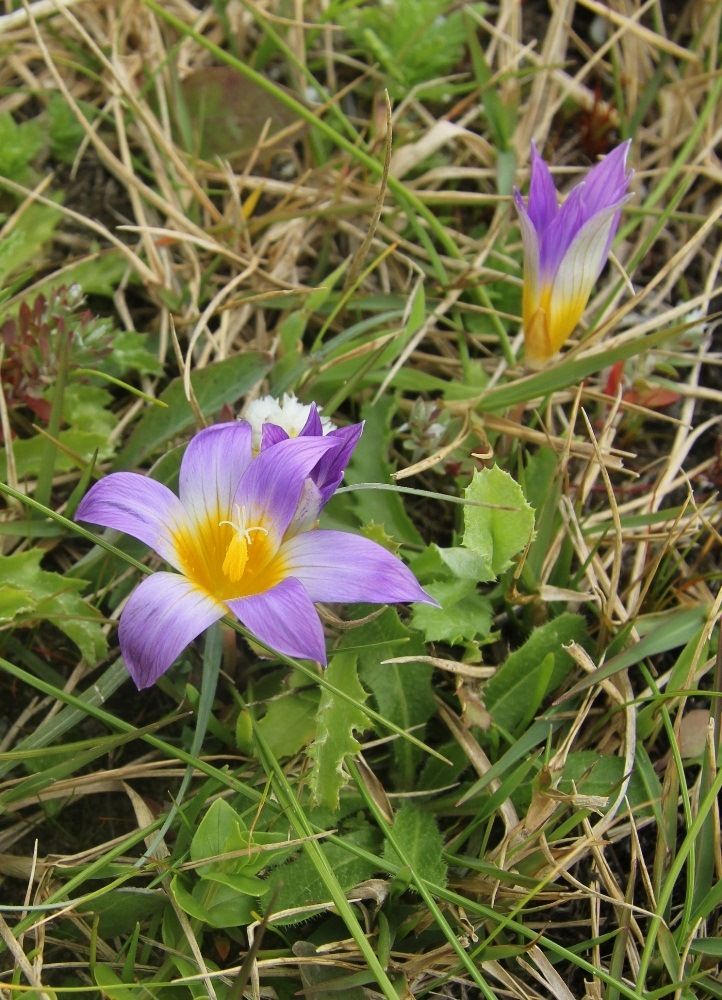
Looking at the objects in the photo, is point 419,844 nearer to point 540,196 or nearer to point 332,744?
point 332,744

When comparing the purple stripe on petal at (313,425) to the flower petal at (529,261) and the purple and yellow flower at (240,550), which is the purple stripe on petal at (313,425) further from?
the flower petal at (529,261)

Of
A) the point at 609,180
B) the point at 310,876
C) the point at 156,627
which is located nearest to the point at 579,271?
the point at 609,180

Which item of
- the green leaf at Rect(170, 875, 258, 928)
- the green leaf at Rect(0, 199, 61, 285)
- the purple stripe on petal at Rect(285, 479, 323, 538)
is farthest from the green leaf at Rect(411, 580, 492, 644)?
the green leaf at Rect(0, 199, 61, 285)

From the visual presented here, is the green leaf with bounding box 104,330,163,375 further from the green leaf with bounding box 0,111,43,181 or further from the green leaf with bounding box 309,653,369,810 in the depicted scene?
the green leaf with bounding box 309,653,369,810

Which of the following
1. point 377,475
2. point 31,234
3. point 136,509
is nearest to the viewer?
point 136,509

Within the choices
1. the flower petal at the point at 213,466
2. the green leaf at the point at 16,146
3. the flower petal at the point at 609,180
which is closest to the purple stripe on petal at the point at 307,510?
the flower petal at the point at 213,466

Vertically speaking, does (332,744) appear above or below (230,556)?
below

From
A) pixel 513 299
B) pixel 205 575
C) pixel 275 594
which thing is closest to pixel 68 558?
pixel 205 575
